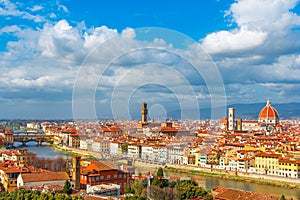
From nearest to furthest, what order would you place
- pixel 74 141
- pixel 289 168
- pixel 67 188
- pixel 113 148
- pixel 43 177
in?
1. pixel 67 188
2. pixel 43 177
3. pixel 289 168
4. pixel 113 148
5. pixel 74 141

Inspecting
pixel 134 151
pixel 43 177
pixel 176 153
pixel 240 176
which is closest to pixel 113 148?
pixel 134 151

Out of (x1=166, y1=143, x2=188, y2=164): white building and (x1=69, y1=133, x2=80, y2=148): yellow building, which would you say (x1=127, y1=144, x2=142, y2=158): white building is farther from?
(x1=69, y1=133, x2=80, y2=148): yellow building

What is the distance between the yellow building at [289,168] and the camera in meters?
9.48

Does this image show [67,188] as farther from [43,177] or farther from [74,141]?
[74,141]

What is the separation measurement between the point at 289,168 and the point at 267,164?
29.4 inches

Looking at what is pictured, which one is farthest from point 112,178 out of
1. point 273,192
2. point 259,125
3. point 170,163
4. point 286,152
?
point 259,125

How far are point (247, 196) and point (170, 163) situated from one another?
7.05 metres

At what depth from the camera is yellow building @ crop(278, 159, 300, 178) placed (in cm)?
948

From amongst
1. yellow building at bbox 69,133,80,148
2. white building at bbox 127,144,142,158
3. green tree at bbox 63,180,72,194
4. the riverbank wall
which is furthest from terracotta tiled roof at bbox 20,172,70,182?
yellow building at bbox 69,133,80,148

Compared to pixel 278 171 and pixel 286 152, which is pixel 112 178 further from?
pixel 286 152

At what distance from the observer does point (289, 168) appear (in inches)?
381

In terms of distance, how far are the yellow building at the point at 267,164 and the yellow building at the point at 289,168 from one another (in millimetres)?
179

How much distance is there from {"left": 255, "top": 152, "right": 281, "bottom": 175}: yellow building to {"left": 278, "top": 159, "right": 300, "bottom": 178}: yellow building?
18 cm

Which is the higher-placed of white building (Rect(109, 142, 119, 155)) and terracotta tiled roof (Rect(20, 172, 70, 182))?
terracotta tiled roof (Rect(20, 172, 70, 182))
